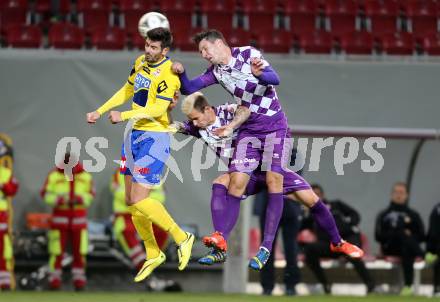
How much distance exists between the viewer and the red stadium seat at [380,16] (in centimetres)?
1645

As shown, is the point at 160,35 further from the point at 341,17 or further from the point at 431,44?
the point at 341,17

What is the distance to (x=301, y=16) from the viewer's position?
16359 millimetres

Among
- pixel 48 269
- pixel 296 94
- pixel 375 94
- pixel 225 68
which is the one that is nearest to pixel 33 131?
pixel 48 269

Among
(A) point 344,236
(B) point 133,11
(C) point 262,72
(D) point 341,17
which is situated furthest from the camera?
(D) point 341,17

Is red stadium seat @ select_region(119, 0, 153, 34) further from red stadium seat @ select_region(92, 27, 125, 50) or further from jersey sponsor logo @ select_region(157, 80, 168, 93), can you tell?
jersey sponsor logo @ select_region(157, 80, 168, 93)

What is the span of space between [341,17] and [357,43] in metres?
0.82

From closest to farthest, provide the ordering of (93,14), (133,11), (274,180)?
(274,180) < (133,11) < (93,14)

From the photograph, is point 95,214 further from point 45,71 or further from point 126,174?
point 126,174

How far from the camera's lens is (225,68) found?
9445mm

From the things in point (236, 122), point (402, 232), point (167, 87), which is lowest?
point (402, 232)

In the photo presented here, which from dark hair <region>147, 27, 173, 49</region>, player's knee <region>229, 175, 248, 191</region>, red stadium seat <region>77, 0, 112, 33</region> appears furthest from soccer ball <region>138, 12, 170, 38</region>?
red stadium seat <region>77, 0, 112, 33</region>

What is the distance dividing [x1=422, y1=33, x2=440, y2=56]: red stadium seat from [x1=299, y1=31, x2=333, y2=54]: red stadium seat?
1.34 m

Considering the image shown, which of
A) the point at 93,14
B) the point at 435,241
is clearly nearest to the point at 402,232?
the point at 435,241

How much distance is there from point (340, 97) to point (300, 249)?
2168 millimetres
